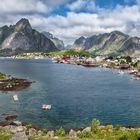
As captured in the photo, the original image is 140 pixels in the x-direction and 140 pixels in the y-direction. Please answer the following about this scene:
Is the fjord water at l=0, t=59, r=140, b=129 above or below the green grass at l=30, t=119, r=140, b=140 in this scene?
below

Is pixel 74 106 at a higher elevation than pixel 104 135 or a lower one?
lower

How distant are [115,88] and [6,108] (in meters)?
68.0

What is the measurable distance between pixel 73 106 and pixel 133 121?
25853 millimetres

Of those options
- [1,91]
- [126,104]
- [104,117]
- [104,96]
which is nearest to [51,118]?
[104,117]

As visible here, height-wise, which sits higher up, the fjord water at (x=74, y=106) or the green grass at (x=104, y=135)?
the green grass at (x=104, y=135)

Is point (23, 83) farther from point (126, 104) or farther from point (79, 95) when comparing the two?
point (126, 104)

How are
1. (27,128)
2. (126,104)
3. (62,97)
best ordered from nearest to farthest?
(27,128), (126,104), (62,97)

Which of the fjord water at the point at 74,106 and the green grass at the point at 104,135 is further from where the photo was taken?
the fjord water at the point at 74,106

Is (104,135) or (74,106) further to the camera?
(74,106)

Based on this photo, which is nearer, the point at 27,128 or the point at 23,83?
the point at 27,128

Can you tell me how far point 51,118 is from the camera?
3733 inches

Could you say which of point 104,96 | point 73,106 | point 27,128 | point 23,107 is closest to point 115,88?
point 104,96

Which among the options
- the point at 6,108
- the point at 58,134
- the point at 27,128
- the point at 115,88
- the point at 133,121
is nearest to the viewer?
the point at 58,134

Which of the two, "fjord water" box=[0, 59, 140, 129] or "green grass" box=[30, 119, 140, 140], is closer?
"green grass" box=[30, 119, 140, 140]
